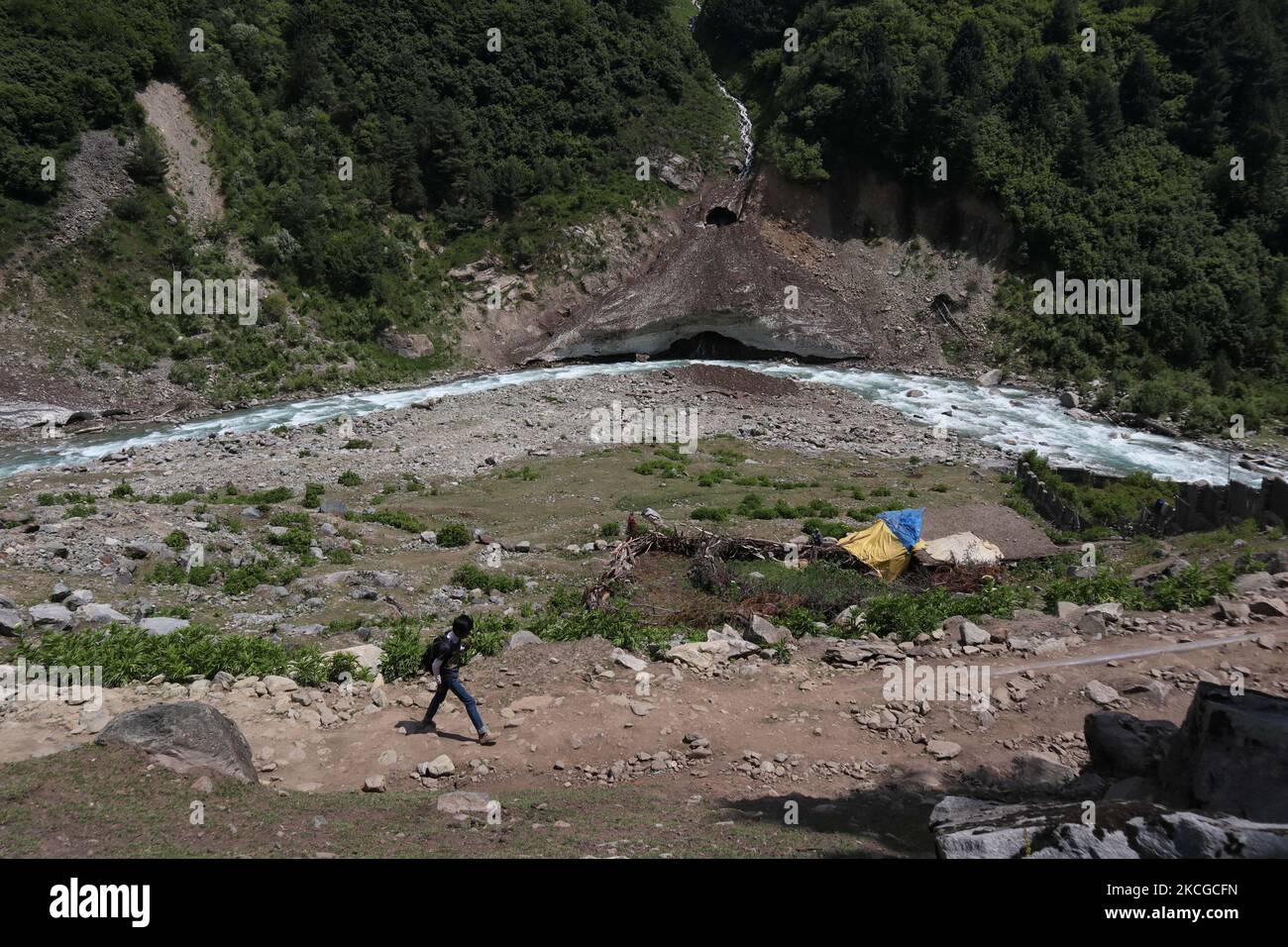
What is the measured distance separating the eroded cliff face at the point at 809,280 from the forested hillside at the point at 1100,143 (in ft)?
5.86

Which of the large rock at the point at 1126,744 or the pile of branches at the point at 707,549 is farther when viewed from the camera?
the pile of branches at the point at 707,549

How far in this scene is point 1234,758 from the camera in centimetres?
646

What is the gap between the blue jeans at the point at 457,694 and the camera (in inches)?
384

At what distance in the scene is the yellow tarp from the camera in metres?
16.5

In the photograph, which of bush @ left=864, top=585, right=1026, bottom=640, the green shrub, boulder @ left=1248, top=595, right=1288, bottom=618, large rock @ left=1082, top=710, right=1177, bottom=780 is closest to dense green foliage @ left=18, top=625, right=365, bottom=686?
bush @ left=864, top=585, right=1026, bottom=640

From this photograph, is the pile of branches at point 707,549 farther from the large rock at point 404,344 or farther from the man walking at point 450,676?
the large rock at point 404,344

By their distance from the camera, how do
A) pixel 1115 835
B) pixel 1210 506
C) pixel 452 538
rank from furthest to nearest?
pixel 1210 506, pixel 452 538, pixel 1115 835

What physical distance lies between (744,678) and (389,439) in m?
19.8

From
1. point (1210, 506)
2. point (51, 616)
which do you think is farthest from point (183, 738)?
point (1210, 506)

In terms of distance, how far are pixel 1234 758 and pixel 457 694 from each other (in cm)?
751

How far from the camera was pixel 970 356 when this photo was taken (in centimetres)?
4241

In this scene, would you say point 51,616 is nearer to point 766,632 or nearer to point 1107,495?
point 766,632

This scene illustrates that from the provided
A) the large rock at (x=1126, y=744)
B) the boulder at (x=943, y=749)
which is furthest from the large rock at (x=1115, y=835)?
the boulder at (x=943, y=749)

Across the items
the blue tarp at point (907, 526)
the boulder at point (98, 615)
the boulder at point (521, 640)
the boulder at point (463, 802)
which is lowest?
the boulder at point (463, 802)
